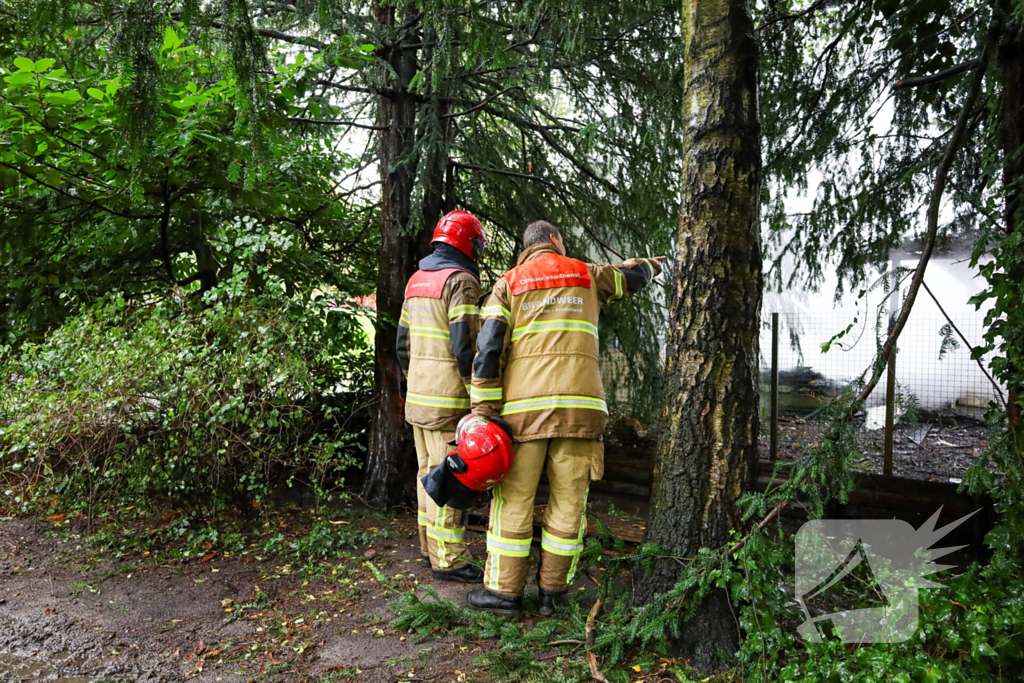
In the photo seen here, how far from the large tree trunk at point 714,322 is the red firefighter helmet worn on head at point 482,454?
829 millimetres

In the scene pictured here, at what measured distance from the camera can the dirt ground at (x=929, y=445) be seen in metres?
6.45

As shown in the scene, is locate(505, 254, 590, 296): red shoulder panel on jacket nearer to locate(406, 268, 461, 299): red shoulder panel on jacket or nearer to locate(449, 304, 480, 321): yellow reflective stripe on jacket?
locate(449, 304, 480, 321): yellow reflective stripe on jacket

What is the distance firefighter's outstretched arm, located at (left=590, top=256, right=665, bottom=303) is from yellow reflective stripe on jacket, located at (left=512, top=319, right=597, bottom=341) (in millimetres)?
264

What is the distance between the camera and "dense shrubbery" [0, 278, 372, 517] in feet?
12.8

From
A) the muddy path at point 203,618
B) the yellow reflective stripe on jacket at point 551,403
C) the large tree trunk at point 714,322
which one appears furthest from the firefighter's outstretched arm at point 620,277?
the muddy path at point 203,618

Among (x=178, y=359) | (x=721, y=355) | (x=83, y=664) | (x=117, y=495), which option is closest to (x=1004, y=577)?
(x=721, y=355)

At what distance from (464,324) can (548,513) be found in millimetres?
1243

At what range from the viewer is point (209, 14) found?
8.16 ft

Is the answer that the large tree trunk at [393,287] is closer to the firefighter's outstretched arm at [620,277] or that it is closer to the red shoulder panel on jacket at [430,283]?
the red shoulder panel on jacket at [430,283]

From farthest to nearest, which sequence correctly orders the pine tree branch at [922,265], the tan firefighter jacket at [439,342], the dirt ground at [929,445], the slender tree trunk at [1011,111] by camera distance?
Result: 1. the dirt ground at [929,445]
2. the tan firefighter jacket at [439,342]
3. the slender tree trunk at [1011,111]
4. the pine tree branch at [922,265]

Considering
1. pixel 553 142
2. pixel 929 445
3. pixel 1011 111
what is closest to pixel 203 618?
pixel 553 142

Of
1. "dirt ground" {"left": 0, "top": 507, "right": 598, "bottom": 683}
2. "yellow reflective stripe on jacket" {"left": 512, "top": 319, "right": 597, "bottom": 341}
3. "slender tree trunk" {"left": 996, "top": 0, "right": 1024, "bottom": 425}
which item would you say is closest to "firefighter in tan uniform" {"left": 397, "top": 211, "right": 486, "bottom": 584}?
"dirt ground" {"left": 0, "top": 507, "right": 598, "bottom": 683}

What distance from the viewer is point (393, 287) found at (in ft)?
18.6

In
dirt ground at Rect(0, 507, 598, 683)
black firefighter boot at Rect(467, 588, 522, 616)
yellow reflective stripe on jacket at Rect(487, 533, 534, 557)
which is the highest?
yellow reflective stripe on jacket at Rect(487, 533, 534, 557)
